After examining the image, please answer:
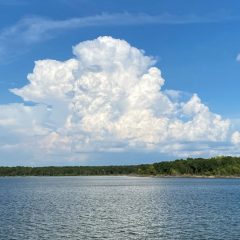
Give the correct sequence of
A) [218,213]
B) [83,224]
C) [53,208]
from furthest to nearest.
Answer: [53,208] < [218,213] < [83,224]

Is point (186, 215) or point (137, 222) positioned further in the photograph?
point (186, 215)

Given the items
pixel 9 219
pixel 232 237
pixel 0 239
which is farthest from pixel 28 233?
pixel 232 237

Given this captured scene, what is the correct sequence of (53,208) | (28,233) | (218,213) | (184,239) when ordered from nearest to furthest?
(184,239)
(28,233)
(218,213)
(53,208)

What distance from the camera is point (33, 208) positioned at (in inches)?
3440

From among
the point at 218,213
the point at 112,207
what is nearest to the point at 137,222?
the point at 218,213

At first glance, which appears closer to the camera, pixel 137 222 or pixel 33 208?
pixel 137 222

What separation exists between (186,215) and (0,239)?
32431mm

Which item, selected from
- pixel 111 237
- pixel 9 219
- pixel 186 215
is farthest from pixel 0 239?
pixel 186 215

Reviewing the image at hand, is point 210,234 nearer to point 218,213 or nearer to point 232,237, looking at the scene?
point 232,237

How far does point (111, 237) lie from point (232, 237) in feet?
46.4

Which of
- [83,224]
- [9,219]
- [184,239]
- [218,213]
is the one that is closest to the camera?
[184,239]

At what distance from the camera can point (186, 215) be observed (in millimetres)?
73250

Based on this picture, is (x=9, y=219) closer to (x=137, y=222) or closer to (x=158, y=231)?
(x=137, y=222)

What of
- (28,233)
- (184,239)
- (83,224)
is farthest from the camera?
(83,224)
